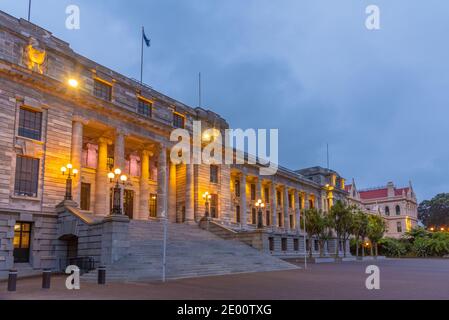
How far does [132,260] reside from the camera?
2230 cm

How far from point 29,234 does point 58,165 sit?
527cm

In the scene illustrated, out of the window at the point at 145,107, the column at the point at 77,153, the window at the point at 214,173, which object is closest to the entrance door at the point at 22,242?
the column at the point at 77,153

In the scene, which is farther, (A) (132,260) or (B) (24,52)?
(B) (24,52)

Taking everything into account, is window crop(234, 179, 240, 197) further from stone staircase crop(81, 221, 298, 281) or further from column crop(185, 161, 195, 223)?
stone staircase crop(81, 221, 298, 281)

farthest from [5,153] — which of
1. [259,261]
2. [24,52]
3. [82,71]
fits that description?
[259,261]

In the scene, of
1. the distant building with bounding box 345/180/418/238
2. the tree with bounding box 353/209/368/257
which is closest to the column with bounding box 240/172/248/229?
the tree with bounding box 353/209/368/257

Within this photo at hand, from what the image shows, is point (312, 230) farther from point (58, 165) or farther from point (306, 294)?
point (306, 294)

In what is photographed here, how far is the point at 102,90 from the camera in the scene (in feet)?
119

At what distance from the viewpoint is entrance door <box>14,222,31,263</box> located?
2594cm

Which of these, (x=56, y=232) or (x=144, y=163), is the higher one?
(x=144, y=163)

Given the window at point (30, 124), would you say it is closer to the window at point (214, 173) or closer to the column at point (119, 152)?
the column at point (119, 152)

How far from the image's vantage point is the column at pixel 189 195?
40.2 m

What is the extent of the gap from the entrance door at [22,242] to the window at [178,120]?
20338mm

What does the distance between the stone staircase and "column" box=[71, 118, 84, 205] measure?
4.85 metres
